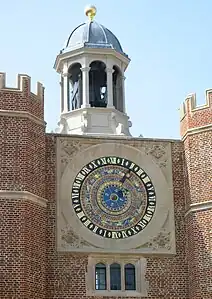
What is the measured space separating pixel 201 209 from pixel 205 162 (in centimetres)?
162

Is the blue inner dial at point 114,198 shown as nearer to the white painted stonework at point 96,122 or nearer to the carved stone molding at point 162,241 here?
the carved stone molding at point 162,241

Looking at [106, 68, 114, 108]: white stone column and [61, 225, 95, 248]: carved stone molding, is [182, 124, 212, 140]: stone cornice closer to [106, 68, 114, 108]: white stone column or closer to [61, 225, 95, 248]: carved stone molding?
[106, 68, 114, 108]: white stone column

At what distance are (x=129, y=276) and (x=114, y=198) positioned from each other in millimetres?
2660

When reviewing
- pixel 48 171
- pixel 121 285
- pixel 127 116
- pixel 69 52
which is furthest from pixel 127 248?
pixel 69 52

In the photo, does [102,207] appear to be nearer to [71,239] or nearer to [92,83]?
[71,239]

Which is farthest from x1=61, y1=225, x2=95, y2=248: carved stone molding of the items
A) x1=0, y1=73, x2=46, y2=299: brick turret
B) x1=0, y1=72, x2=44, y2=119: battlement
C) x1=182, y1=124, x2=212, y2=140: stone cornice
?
x1=182, y1=124, x2=212, y2=140: stone cornice

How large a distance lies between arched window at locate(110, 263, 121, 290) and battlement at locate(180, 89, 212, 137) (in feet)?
17.2

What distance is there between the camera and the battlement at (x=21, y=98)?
95.5 feet

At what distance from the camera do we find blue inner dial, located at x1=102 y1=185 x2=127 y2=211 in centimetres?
3000

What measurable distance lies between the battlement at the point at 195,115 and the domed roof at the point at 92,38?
4.16 metres

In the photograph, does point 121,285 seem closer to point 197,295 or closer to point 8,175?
point 197,295

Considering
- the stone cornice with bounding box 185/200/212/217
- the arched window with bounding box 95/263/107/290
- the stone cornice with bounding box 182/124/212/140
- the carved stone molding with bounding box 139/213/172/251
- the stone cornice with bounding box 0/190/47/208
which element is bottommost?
the arched window with bounding box 95/263/107/290

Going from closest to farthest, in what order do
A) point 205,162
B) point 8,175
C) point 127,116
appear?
point 8,175
point 205,162
point 127,116

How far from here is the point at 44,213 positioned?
28953 millimetres
